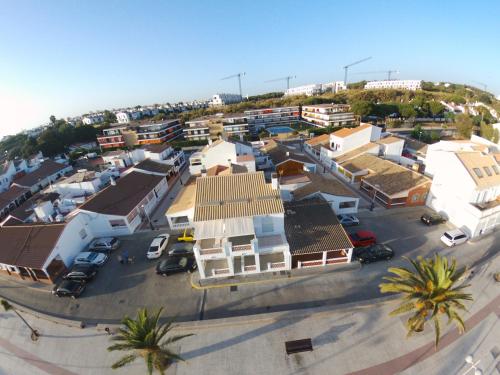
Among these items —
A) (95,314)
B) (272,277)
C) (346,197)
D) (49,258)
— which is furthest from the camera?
(346,197)

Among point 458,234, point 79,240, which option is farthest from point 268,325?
point 79,240

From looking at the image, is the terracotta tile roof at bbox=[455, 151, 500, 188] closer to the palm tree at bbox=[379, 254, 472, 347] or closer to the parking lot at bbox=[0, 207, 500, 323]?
the parking lot at bbox=[0, 207, 500, 323]

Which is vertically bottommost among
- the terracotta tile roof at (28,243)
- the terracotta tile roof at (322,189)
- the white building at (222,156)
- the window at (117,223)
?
the window at (117,223)

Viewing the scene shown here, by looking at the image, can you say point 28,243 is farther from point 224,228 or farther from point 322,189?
point 322,189

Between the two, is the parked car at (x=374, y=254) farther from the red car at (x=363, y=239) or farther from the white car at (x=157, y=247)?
the white car at (x=157, y=247)

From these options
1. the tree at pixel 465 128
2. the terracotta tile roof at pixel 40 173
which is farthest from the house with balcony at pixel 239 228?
the tree at pixel 465 128

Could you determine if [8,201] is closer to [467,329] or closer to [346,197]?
[346,197]
